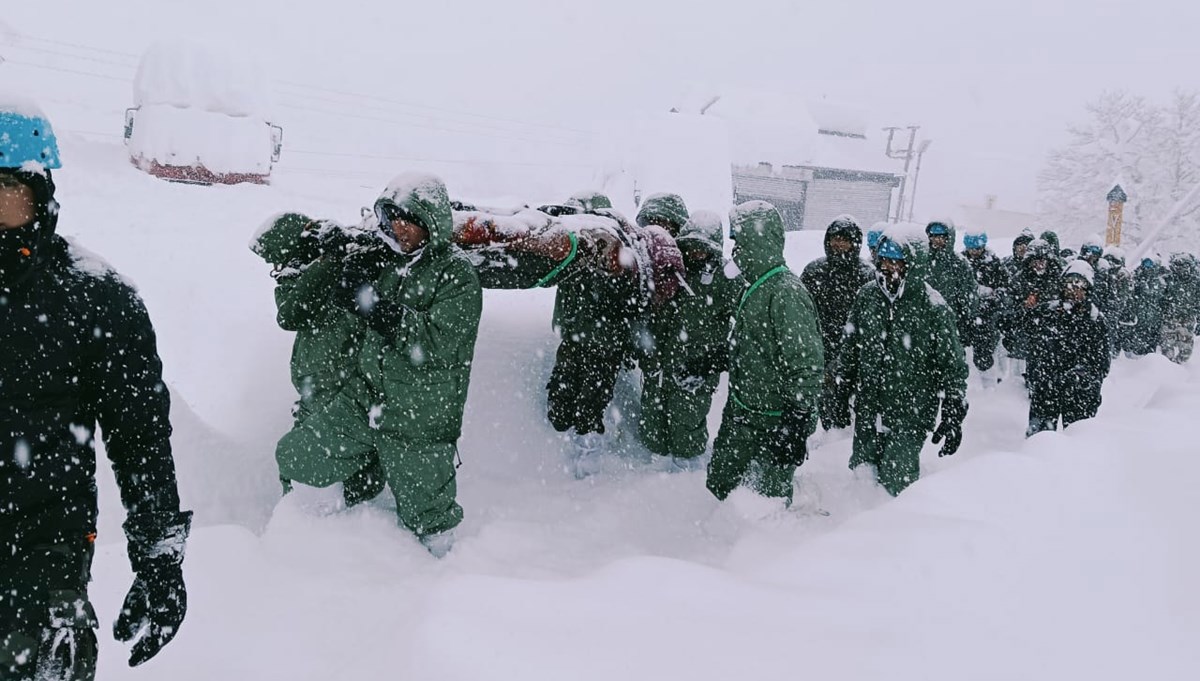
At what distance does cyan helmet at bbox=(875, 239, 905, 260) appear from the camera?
4582mm

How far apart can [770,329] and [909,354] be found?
4.09 ft

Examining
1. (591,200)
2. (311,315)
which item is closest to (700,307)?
(591,200)

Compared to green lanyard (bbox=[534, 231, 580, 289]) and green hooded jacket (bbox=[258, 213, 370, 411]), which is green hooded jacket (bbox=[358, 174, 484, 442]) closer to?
green hooded jacket (bbox=[258, 213, 370, 411])

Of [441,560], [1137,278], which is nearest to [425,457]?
[441,560]

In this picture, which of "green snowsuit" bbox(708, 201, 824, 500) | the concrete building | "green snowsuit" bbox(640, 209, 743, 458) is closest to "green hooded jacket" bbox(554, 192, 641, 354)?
"green snowsuit" bbox(640, 209, 743, 458)

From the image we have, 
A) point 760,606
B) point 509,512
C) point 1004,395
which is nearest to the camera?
point 760,606

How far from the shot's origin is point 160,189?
1023cm

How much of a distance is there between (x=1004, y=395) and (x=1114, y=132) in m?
33.6

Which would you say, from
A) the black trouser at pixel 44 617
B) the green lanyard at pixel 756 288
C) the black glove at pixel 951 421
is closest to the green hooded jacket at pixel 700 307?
the green lanyard at pixel 756 288

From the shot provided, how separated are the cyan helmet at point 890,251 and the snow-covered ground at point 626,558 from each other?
1362 mm

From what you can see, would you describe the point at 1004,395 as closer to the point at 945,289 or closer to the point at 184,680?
the point at 945,289

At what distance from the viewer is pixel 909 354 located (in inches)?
187

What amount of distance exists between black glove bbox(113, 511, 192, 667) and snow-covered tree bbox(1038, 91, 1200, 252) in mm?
38556

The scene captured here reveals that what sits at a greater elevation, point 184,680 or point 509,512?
point 184,680
